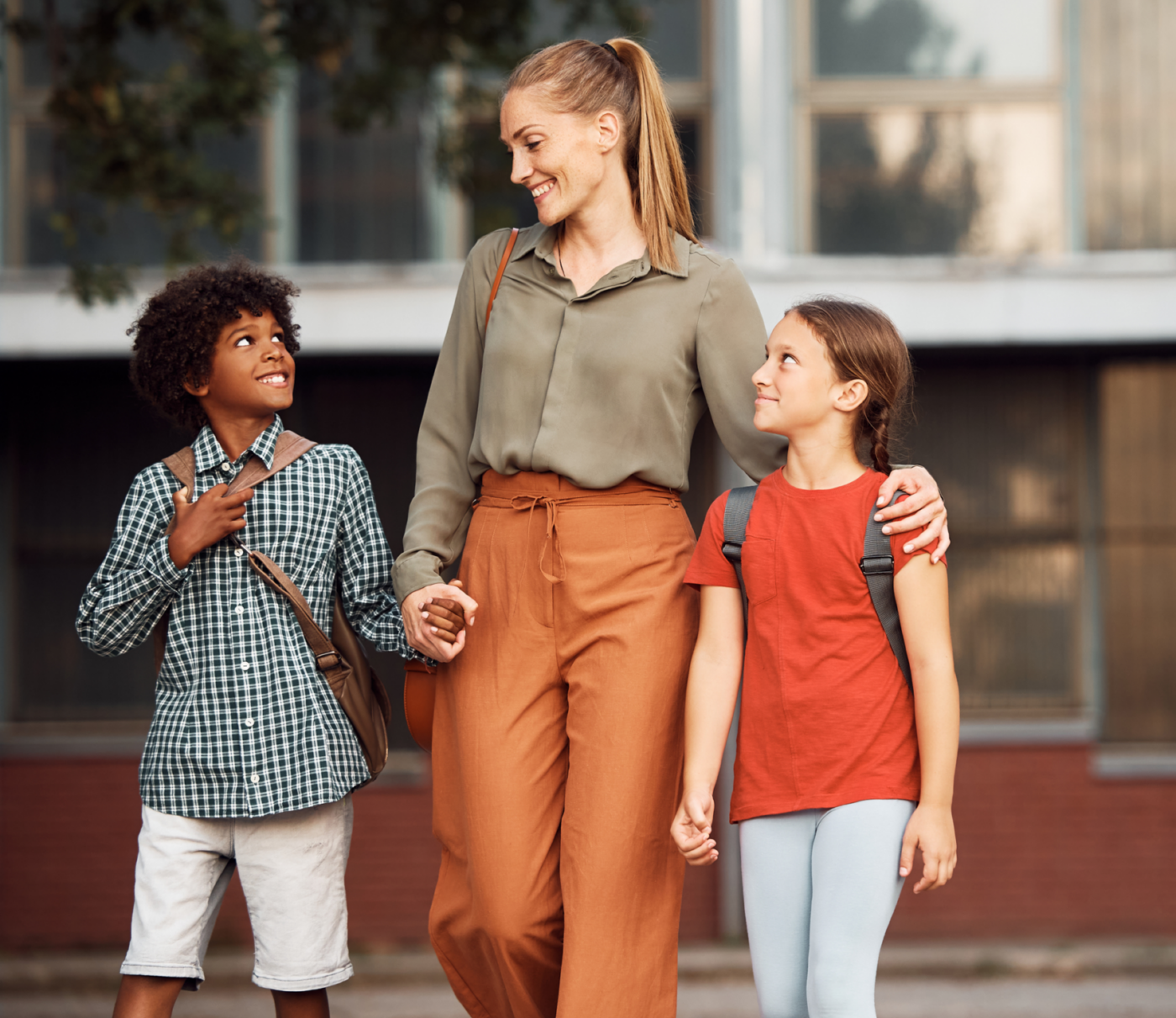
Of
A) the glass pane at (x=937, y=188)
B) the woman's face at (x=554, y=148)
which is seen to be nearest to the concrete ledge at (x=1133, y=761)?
the glass pane at (x=937, y=188)

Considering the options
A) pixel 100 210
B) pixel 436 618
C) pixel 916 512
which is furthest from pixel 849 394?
pixel 100 210

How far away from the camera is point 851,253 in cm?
661

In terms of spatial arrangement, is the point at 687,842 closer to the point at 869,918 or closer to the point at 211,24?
the point at 869,918

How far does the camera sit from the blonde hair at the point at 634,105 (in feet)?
8.86

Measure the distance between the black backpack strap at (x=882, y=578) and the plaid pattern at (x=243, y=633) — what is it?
0.95 meters

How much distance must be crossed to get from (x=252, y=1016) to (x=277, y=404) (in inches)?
148

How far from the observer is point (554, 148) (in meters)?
2.70

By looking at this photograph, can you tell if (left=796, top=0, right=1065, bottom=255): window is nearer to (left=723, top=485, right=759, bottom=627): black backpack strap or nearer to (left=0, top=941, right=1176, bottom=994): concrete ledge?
(left=0, top=941, right=1176, bottom=994): concrete ledge

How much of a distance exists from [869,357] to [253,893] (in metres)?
1.61

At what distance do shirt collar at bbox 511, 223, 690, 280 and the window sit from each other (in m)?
3.94

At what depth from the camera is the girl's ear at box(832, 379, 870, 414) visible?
2.68 metres

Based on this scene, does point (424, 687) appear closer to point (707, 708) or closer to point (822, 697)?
point (707, 708)

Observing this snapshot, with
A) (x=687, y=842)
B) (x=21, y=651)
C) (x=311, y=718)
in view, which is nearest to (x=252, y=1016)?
(x=21, y=651)

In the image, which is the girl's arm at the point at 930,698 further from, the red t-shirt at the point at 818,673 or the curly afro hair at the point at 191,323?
the curly afro hair at the point at 191,323
